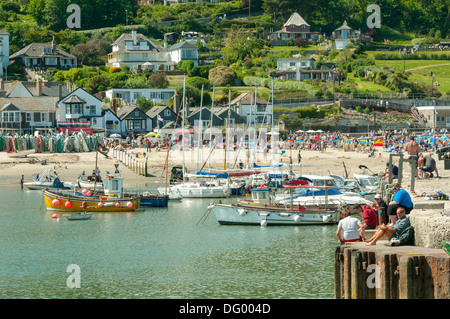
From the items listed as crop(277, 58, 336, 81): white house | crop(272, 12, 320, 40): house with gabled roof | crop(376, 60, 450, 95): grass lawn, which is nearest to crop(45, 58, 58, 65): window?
crop(277, 58, 336, 81): white house

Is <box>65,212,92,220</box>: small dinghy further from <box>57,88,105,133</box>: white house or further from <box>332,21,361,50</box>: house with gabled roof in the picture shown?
<box>332,21,361,50</box>: house with gabled roof

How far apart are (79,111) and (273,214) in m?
57.3

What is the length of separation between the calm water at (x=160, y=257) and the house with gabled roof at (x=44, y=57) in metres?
83.1

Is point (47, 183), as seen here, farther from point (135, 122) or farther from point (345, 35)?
point (345, 35)

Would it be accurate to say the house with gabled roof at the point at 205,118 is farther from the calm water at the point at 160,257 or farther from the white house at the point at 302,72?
the calm water at the point at 160,257

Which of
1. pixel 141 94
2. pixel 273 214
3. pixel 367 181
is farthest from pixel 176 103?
pixel 273 214

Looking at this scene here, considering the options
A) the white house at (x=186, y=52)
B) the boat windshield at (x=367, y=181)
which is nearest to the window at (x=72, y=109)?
the white house at (x=186, y=52)

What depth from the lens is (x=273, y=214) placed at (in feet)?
146

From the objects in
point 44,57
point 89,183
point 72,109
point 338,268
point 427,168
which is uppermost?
point 44,57

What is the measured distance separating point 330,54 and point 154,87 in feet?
144

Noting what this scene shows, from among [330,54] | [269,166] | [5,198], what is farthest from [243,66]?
[5,198]

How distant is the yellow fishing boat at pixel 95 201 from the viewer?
164 ft
